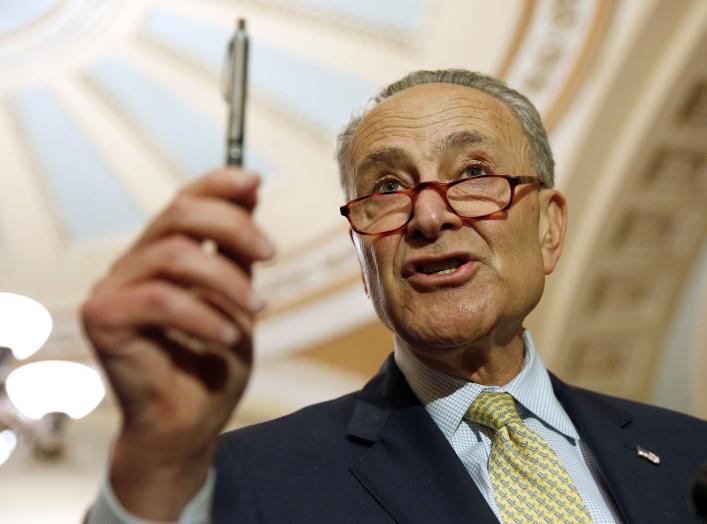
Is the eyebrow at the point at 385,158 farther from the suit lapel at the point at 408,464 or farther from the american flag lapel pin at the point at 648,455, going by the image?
the american flag lapel pin at the point at 648,455

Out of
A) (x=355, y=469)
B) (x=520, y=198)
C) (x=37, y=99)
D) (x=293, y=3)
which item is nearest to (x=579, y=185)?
(x=293, y=3)

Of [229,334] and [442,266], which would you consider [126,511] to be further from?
[442,266]

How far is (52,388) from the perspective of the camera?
5273 mm

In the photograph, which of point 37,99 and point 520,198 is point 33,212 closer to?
point 37,99

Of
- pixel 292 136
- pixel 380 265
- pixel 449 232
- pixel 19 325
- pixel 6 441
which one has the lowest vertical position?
pixel 6 441

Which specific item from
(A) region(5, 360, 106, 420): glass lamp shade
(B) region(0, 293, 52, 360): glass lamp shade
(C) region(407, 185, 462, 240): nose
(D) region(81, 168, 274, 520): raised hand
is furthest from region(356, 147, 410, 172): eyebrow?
(A) region(5, 360, 106, 420): glass lamp shade

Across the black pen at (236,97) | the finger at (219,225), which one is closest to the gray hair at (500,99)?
the black pen at (236,97)

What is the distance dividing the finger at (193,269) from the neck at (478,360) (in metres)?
0.80

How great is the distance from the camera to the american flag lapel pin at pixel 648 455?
163 centimetres

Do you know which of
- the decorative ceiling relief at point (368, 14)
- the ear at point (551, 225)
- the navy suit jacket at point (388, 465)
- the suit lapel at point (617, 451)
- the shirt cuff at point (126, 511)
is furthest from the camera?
the decorative ceiling relief at point (368, 14)

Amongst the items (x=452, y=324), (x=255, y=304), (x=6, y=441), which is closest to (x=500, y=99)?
(x=452, y=324)

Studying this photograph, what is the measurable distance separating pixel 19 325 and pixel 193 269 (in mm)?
4184

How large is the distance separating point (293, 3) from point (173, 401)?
6.24m

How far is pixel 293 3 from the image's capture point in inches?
263
